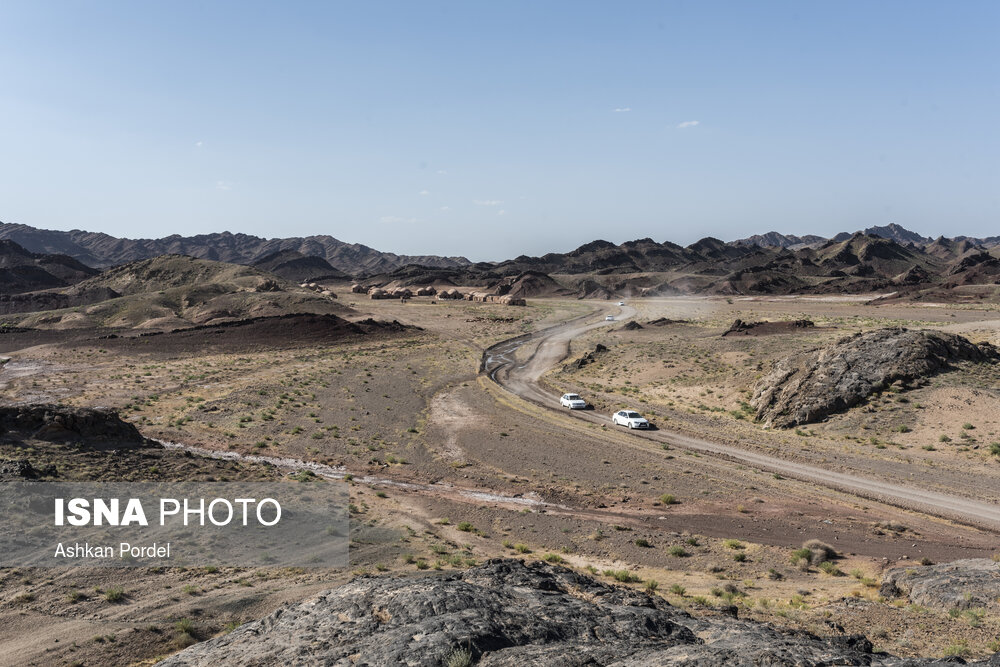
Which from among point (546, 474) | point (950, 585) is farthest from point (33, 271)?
point (950, 585)

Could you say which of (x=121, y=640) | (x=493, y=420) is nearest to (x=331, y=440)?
(x=493, y=420)

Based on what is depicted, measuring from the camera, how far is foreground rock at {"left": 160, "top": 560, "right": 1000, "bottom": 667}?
38.0 feet

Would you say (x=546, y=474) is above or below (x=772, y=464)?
below

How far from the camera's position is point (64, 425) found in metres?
29.8

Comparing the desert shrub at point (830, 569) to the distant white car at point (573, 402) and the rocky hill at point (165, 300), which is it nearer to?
the distant white car at point (573, 402)

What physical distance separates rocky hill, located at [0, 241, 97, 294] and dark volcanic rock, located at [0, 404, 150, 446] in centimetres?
13842

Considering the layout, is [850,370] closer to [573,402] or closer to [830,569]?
[573,402]

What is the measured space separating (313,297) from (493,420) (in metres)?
81.5

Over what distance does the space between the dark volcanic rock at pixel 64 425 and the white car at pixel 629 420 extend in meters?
29.2

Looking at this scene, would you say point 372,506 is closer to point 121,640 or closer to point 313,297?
point 121,640

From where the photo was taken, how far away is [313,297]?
117 metres

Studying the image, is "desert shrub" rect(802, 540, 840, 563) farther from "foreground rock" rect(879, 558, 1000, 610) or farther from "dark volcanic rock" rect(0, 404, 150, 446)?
"dark volcanic rock" rect(0, 404, 150, 446)

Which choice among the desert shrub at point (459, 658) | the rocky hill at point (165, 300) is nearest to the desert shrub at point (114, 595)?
the desert shrub at point (459, 658)

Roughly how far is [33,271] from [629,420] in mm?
174478
